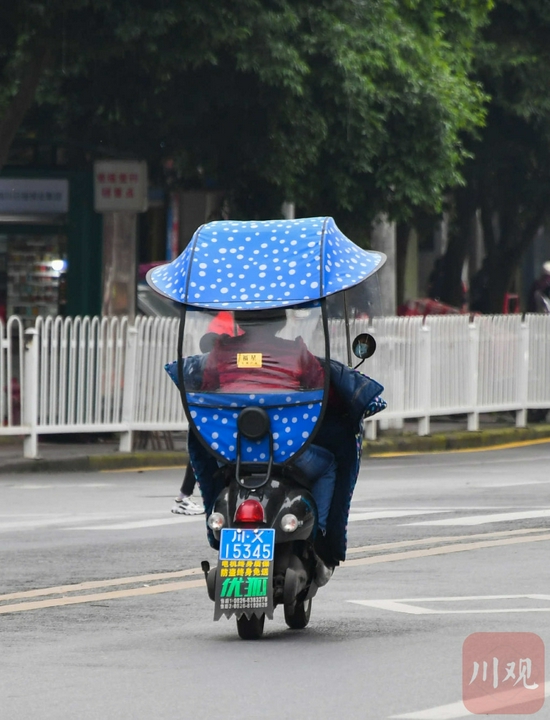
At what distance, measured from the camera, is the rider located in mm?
7684

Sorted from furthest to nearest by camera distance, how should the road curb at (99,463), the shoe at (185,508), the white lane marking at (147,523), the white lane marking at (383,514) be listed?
the road curb at (99,463) → the shoe at (185,508) → the white lane marking at (383,514) → the white lane marking at (147,523)

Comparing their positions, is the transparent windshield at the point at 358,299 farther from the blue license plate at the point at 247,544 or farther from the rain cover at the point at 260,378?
the blue license plate at the point at 247,544

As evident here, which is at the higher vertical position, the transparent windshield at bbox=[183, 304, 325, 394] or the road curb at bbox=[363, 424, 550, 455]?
the transparent windshield at bbox=[183, 304, 325, 394]

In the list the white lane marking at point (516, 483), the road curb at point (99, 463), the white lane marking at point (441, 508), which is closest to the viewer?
the white lane marking at point (441, 508)

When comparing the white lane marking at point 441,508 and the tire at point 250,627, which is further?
the white lane marking at point 441,508

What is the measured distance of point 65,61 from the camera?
1789cm

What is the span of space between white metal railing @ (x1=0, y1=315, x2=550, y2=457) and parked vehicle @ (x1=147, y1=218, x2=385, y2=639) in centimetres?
816

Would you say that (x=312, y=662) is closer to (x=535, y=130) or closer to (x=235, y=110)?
(x=235, y=110)

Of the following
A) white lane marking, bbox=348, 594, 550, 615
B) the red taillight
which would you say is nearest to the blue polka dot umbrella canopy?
the red taillight

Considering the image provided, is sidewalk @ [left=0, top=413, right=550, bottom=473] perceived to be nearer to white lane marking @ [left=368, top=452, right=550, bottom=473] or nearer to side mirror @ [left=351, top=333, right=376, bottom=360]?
white lane marking @ [left=368, top=452, right=550, bottom=473]

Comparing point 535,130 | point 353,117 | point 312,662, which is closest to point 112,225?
point 353,117

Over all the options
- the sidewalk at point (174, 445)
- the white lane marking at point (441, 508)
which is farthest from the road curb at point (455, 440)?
the white lane marking at point (441, 508)

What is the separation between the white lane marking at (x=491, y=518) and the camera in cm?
1234

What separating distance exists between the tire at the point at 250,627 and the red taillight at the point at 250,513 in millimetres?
446
